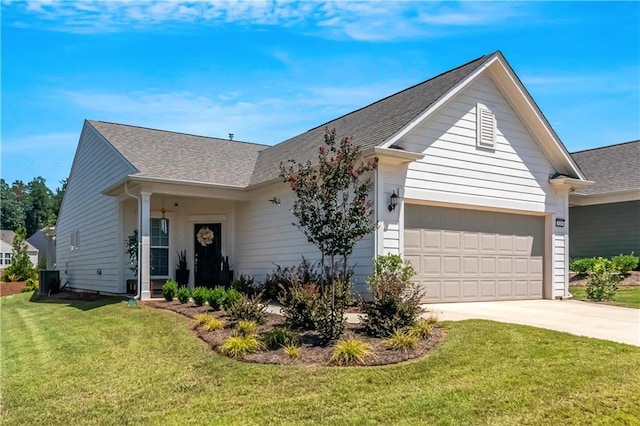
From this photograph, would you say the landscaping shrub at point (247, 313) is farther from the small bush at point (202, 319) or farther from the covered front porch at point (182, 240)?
the covered front porch at point (182, 240)

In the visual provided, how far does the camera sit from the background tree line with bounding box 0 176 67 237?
7631cm

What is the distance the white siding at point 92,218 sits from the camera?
17.0 meters

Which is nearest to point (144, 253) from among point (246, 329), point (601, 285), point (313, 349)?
point (246, 329)

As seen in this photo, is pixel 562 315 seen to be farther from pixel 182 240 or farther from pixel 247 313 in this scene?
pixel 182 240

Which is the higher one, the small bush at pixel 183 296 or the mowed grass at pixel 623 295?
the small bush at pixel 183 296

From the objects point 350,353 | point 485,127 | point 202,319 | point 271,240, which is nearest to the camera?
point 350,353

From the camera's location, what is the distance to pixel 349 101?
1914 cm

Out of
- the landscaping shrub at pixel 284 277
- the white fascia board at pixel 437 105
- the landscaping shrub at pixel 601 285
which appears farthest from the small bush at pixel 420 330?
the landscaping shrub at pixel 601 285

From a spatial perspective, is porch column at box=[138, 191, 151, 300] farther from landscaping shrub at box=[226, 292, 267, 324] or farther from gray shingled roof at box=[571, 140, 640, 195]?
gray shingled roof at box=[571, 140, 640, 195]

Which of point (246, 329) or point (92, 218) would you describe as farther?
point (92, 218)

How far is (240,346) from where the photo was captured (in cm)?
743

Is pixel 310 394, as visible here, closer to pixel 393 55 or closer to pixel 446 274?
pixel 446 274

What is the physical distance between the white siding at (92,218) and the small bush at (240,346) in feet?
28.1

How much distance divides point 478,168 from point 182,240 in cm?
925
